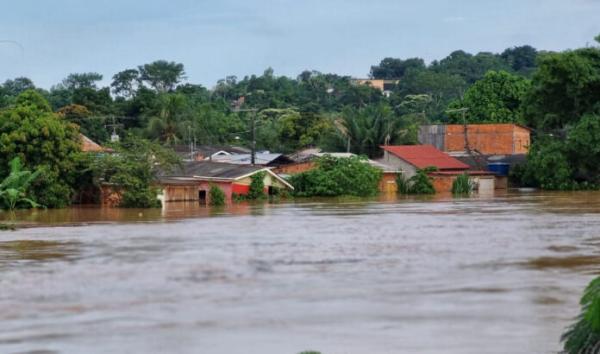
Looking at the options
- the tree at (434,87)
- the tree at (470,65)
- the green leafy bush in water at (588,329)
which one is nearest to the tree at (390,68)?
the tree at (470,65)

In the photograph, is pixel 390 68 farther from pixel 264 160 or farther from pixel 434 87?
pixel 264 160

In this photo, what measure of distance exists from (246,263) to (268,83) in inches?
3299

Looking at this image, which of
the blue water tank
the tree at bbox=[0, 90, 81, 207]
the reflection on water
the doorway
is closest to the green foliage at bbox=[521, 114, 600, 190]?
the blue water tank

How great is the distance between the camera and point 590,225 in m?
24.9

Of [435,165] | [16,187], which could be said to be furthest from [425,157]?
[16,187]

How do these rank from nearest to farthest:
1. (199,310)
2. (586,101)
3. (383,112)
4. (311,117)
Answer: (199,310) → (586,101) → (383,112) → (311,117)

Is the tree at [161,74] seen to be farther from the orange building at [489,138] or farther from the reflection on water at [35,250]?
the reflection on water at [35,250]

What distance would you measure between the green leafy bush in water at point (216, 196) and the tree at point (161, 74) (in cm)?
4731

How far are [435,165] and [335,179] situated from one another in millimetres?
7047

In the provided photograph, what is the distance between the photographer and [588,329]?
7.34 meters

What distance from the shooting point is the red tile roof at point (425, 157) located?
4722 centimetres

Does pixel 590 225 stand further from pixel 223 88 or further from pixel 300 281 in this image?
pixel 223 88

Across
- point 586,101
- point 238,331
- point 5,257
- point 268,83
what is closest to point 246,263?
point 5,257

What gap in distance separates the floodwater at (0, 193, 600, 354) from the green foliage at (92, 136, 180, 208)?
23.3 feet
